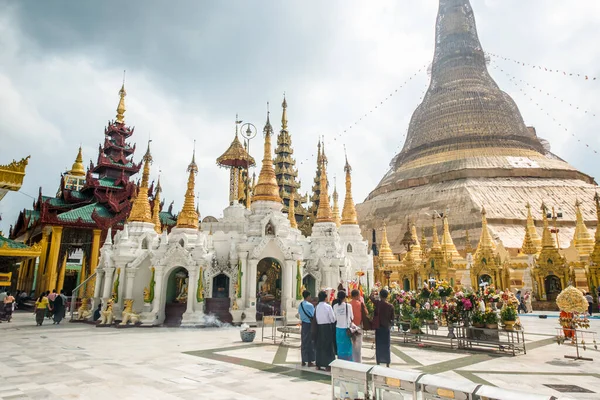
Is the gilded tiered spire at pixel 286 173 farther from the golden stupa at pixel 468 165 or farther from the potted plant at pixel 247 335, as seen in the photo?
the potted plant at pixel 247 335

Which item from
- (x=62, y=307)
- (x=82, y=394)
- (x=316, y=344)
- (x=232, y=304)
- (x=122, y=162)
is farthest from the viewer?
(x=122, y=162)

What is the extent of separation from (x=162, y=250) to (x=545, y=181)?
40605 mm

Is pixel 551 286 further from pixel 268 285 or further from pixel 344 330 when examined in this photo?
pixel 344 330

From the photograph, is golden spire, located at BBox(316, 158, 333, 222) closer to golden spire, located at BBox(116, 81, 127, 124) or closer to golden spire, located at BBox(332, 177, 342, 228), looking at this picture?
golden spire, located at BBox(332, 177, 342, 228)

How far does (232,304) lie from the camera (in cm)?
1839

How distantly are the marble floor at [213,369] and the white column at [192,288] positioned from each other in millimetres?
4926

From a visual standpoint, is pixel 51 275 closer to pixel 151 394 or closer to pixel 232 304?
pixel 232 304

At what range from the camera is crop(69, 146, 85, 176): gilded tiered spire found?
4794cm

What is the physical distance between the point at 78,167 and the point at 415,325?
4767cm

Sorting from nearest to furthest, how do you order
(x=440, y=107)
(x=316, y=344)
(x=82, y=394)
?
(x=82, y=394) < (x=316, y=344) < (x=440, y=107)

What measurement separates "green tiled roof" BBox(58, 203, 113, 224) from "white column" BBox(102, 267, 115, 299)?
14.8 m

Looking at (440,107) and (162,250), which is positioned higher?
(440,107)

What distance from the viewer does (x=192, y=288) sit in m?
18.3

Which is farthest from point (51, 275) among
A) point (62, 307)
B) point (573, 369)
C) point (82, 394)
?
point (573, 369)
